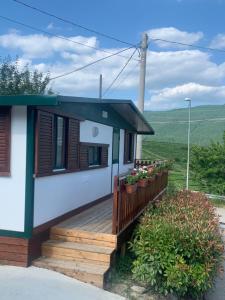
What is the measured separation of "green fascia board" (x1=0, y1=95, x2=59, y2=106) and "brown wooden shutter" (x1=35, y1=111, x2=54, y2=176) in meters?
0.42

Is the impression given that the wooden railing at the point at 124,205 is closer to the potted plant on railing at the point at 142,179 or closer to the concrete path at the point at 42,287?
the potted plant on railing at the point at 142,179

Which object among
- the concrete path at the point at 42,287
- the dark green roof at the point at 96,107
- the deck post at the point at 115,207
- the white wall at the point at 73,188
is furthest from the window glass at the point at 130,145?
the concrete path at the point at 42,287

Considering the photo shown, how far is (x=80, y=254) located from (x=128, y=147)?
7.61 meters

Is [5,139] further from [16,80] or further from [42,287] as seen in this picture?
[16,80]

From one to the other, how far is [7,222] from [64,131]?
200 cm

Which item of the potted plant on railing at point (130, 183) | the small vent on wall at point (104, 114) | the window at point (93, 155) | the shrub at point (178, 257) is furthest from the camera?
the small vent on wall at point (104, 114)

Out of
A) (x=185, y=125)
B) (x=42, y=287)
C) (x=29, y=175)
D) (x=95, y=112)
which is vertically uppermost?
(x=185, y=125)

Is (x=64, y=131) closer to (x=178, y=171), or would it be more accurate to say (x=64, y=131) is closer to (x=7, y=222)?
(x=7, y=222)

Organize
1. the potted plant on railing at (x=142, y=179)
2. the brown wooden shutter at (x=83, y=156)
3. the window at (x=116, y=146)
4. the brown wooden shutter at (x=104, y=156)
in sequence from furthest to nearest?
the window at (x=116, y=146)
the brown wooden shutter at (x=104, y=156)
the brown wooden shutter at (x=83, y=156)
the potted plant on railing at (x=142, y=179)

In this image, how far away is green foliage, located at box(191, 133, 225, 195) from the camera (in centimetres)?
2147

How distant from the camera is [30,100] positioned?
5125 millimetres

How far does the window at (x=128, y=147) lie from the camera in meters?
12.4

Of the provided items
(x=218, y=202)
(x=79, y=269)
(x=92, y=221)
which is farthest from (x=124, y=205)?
(x=218, y=202)

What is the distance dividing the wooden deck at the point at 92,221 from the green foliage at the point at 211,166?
14342 millimetres
